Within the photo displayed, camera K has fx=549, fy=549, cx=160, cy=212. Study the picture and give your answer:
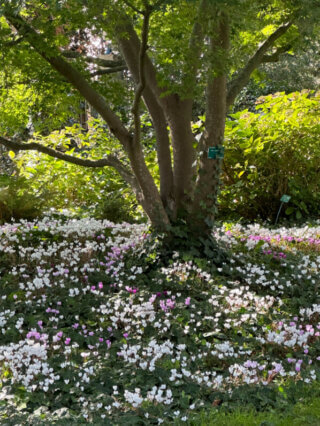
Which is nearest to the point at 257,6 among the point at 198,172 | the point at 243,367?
the point at 198,172

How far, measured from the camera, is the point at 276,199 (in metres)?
7.65

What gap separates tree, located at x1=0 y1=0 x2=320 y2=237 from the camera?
4.25 m

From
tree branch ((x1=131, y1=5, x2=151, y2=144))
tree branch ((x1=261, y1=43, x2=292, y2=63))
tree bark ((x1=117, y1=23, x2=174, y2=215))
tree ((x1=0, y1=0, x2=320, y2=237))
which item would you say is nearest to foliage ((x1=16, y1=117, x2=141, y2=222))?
tree bark ((x1=117, y1=23, x2=174, y2=215))

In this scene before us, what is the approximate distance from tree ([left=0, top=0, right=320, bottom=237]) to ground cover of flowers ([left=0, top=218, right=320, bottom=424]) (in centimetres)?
63

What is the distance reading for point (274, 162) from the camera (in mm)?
7570

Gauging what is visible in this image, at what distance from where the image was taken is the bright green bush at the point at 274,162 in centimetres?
753

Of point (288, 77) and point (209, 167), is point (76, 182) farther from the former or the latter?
point (288, 77)

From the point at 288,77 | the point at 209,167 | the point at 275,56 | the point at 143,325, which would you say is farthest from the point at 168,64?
the point at 288,77

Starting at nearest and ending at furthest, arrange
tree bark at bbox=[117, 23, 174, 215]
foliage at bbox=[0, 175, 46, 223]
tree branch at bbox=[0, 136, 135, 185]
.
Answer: tree branch at bbox=[0, 136, 135, 185] → tree bark at bbox=[117, 23, 174, 215] → foliage at bbox=[0, 175, 46, 223]

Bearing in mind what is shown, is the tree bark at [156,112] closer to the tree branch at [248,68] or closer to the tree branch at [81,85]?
the tree branch at [81,85]

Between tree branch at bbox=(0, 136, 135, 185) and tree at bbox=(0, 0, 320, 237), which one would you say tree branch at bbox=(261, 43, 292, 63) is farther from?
tree branch at bbox=(0, 136, 135, 185)

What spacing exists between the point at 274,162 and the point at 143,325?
4352 mm

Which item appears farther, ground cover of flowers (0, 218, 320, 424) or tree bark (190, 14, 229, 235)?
tree bark (190, 14, 229, 235)

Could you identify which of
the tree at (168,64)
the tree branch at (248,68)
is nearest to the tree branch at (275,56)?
the tree at (168,64)
